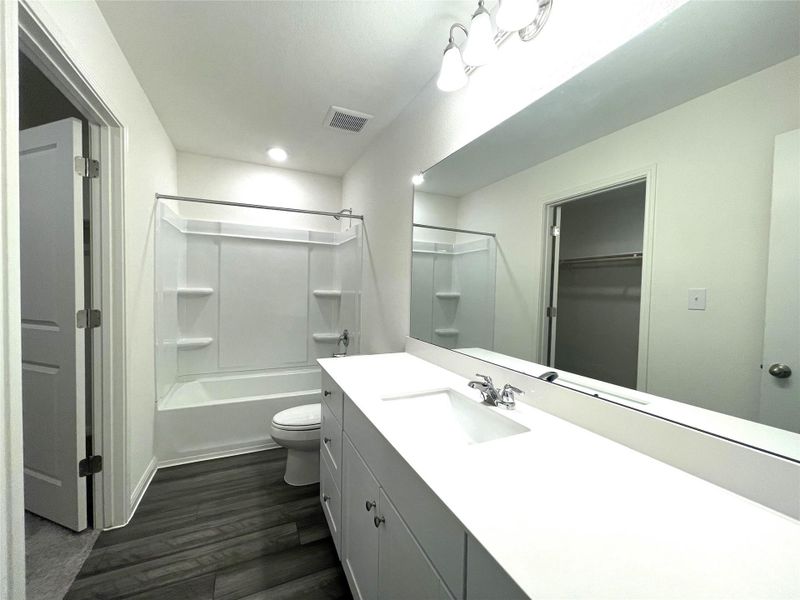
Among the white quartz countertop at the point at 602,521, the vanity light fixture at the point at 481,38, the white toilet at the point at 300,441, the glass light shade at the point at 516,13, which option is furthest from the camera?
the white toilet at the point at 300,441

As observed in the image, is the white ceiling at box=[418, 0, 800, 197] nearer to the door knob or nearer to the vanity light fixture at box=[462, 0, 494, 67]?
the vanity light fixture at box=[462, 0, 494, 67]

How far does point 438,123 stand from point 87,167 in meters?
1.77

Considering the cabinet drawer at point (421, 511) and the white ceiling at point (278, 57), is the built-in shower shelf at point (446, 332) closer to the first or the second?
the cabinet drawer at point (421, 511)

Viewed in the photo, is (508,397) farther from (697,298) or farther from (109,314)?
(109,314)

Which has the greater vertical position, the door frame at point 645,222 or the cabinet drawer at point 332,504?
the door frame at point 645,222

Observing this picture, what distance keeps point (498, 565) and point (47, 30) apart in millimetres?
1851

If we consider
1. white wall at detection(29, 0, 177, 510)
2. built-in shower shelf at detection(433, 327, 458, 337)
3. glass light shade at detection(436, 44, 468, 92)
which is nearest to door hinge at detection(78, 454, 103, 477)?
white wall at detection(29, 0, 177, 510)

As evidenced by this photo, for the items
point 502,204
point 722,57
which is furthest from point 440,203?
point 722,57

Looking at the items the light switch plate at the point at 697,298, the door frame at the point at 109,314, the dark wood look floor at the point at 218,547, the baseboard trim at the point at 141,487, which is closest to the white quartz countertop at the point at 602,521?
the light switch plate at the point at 697,298

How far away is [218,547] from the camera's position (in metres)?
1.46

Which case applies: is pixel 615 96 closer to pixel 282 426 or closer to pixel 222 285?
pixel 282 426

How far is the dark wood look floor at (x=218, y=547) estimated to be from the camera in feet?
4.11

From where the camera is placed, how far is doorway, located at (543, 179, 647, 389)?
0.86m

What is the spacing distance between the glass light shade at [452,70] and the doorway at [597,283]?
723 mm
